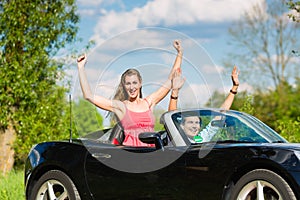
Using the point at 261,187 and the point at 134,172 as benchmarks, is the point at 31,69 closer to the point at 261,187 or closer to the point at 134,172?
the point at 134,172

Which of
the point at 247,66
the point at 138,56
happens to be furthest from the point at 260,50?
the point at 138,56

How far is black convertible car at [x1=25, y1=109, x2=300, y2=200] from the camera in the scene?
203 inches

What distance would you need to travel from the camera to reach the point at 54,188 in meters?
6.73

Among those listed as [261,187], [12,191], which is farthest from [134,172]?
[12,191]

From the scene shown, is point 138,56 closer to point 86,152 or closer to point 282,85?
point 86,152

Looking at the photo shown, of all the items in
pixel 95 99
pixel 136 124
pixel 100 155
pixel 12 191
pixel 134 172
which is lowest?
pixel 12 191

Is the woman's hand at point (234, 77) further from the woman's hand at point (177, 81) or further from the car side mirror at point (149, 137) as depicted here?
the car side mirror at point (149, 137)

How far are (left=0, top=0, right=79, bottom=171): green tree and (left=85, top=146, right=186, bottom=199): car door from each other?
10.8m

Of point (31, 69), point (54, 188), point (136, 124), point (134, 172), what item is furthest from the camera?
point (31, 69)

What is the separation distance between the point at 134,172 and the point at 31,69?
38.6 feet

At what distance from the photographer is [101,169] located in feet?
20.4

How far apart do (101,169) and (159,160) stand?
72cm

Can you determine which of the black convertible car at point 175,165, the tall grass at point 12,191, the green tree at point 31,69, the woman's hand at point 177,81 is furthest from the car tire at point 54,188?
the green tree at point 31,69

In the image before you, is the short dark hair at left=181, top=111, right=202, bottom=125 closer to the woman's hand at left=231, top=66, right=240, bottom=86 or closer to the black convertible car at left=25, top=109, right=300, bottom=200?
the black convertible car at left=25, top=109, right=300, bottom=200
